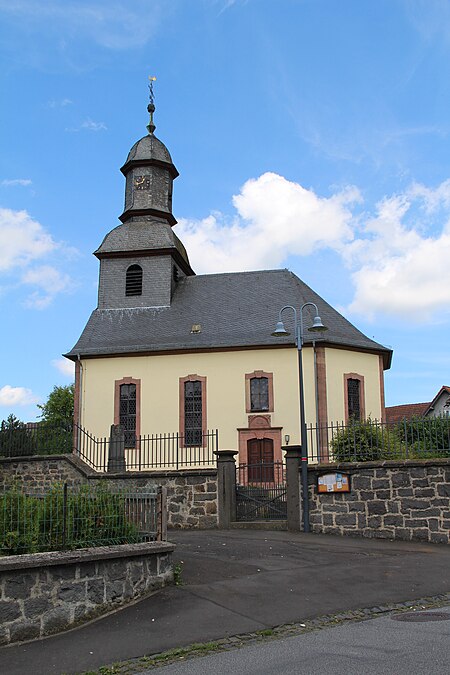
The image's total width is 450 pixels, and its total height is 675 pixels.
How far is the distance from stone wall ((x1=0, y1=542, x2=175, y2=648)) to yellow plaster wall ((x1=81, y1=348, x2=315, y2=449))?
56.7 feet

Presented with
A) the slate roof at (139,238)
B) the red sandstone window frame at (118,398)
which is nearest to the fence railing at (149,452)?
the red sandstone window frame at (118,398)

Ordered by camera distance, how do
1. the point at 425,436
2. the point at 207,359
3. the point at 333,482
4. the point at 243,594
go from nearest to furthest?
the point at 243,594 → the point at 425,436 → the point at 333,482 → the point at 207,359

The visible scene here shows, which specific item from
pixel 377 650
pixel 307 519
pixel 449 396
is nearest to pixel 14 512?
pixel 377 650

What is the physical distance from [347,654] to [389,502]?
817 cm

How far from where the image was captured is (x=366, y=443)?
14.9 meters

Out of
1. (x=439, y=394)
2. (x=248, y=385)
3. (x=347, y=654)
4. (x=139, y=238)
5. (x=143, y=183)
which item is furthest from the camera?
(x=439, y=394)

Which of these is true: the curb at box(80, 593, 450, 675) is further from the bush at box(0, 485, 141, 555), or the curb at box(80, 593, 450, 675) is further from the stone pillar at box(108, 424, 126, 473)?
the stone pillar at box(108, 424, 126, 473)

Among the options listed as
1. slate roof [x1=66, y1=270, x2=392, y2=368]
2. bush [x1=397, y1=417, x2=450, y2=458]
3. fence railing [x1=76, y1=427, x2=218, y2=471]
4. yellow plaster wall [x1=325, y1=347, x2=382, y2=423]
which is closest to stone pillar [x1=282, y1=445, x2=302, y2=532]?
bush [x1=397, y1=417, x2=450, y2=458]

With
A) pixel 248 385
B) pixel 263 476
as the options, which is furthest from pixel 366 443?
pixel 248 385

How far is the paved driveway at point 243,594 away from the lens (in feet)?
21.3

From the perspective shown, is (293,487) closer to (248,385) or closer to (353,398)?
(248,385)

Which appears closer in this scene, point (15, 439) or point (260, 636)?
point (260, 636)

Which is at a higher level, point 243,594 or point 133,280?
point 133,280

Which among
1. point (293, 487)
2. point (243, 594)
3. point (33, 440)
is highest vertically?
point (33, 440)
